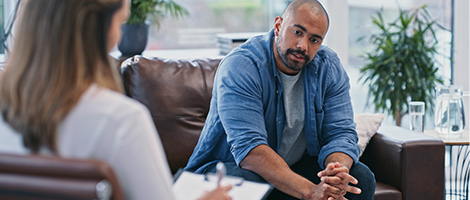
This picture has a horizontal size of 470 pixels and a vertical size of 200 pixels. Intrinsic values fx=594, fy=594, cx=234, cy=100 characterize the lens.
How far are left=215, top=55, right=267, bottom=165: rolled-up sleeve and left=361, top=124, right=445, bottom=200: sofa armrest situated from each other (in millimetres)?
622

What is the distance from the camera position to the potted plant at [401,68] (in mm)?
3375

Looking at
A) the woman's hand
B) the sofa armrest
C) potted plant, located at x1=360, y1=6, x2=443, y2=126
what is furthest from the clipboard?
potted plant, located at x1=360, y1=6, x2=443, y2=126

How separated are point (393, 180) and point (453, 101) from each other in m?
0.58

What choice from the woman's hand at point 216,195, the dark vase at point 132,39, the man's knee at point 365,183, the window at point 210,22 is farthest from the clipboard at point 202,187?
the window at point 210,22

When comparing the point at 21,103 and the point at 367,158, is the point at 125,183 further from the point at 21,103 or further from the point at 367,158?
the point at 367,158

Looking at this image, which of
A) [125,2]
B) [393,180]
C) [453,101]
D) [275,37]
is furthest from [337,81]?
[125,2]

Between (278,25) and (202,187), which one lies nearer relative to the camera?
(202,187)

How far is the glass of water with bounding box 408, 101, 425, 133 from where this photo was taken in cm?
277

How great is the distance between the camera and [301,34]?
2.18 m

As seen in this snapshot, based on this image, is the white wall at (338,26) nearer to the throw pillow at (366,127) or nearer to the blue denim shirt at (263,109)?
the throw pillow at (366,127)

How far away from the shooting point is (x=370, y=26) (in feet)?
12.1

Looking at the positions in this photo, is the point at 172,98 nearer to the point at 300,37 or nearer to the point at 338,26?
the point at 300,37

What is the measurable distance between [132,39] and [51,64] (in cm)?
221

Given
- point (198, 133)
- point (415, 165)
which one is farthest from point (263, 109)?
point (415, 165)
